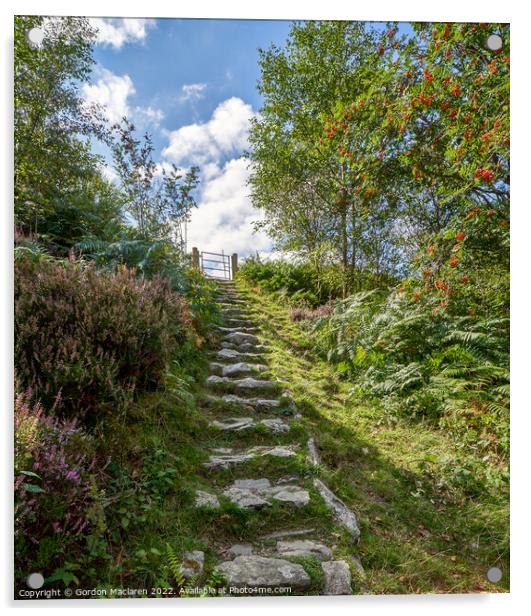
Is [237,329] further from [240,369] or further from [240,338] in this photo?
[240,369]

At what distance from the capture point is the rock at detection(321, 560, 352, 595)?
1979mm

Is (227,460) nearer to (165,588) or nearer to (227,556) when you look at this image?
(227,556)

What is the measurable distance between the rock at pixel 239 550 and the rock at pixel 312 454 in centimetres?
91

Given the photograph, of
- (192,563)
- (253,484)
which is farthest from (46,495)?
(253,484)

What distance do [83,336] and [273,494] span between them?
1871mm

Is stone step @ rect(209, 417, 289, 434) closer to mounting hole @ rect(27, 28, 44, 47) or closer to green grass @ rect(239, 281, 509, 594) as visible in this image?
green grass @ rect(239, 281, 509, 594)

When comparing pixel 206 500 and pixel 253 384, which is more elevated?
pixel 253 384

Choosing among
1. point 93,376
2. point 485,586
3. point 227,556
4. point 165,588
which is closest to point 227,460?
point 227,556

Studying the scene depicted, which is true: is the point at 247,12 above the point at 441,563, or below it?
above

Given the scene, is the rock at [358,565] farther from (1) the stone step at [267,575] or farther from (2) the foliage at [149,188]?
(2) the foliage at [149,188]

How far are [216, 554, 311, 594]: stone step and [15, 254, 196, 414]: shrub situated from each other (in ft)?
4.68

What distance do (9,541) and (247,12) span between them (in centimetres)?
393

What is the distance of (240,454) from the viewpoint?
120 inches

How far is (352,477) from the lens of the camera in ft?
10.3
